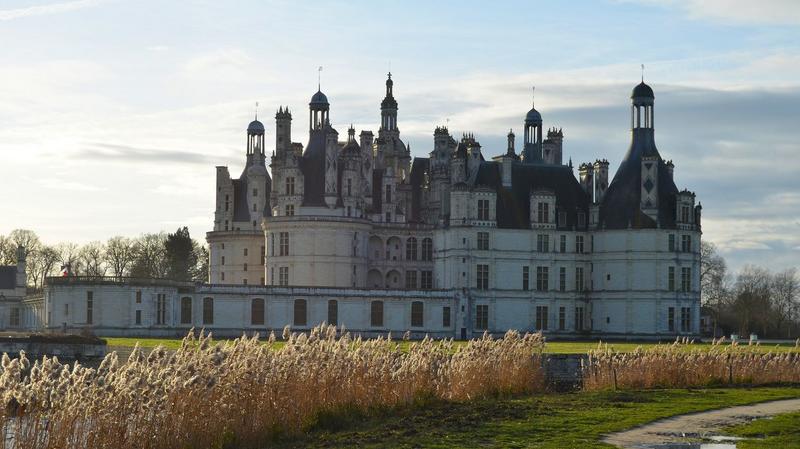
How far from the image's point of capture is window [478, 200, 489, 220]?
6825 cm

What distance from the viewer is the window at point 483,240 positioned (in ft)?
224

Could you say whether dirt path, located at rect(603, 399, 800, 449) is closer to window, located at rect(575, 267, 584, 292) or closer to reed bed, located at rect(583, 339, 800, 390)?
reed bed, located at rect(583, 339, 800, 390)

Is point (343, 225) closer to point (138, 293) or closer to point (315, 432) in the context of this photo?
point (138, 293)

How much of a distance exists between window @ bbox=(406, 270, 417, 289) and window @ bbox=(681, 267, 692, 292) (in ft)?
50.4

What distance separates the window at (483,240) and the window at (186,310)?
14.7 meters

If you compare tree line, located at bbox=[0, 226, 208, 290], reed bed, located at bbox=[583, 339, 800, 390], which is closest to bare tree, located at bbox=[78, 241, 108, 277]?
tree line, located at bbox=[0, 226, 208, 290]

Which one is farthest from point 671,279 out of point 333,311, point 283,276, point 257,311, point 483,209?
point 257,311

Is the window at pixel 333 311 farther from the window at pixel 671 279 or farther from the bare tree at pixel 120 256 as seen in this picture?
the bare tree at pixel 120 256

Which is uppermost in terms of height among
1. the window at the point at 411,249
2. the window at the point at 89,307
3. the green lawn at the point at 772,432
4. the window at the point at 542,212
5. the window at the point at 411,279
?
the window at the point at 542,212

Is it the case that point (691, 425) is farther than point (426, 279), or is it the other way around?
point (426, 279)

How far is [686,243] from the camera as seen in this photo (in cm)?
6912

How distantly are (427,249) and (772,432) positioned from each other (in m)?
56.4

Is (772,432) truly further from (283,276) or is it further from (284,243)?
(284,243)

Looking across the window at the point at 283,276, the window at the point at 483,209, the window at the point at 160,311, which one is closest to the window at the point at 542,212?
the window at the point at 483,209
